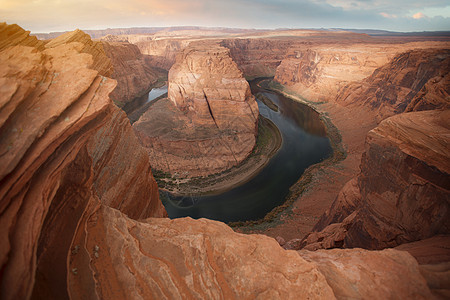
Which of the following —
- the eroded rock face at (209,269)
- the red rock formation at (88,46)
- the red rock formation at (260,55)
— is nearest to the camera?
the eroded rock face at (209,269)

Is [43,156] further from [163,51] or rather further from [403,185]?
[163,51]

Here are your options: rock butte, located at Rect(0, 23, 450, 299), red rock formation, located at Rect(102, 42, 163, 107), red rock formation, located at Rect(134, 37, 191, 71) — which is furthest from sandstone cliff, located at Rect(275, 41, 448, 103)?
red rock formation, located at Rect(134, 37, 191, 71)

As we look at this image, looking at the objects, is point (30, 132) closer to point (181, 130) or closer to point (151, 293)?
point (151, 293)

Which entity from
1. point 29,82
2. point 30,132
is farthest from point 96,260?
point 29,82

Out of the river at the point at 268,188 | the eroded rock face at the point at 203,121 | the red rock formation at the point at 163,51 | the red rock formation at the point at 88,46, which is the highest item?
the red rock formation at the point at 163,51

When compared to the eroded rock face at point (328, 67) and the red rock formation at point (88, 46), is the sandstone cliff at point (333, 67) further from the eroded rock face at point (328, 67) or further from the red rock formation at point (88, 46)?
the red rock formation at point (88, 46)

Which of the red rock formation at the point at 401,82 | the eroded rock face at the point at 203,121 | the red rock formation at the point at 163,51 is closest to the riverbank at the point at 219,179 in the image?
the eroded rock face at the point at 203,121

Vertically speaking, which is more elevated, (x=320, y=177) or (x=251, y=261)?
(x=251, y=261)
